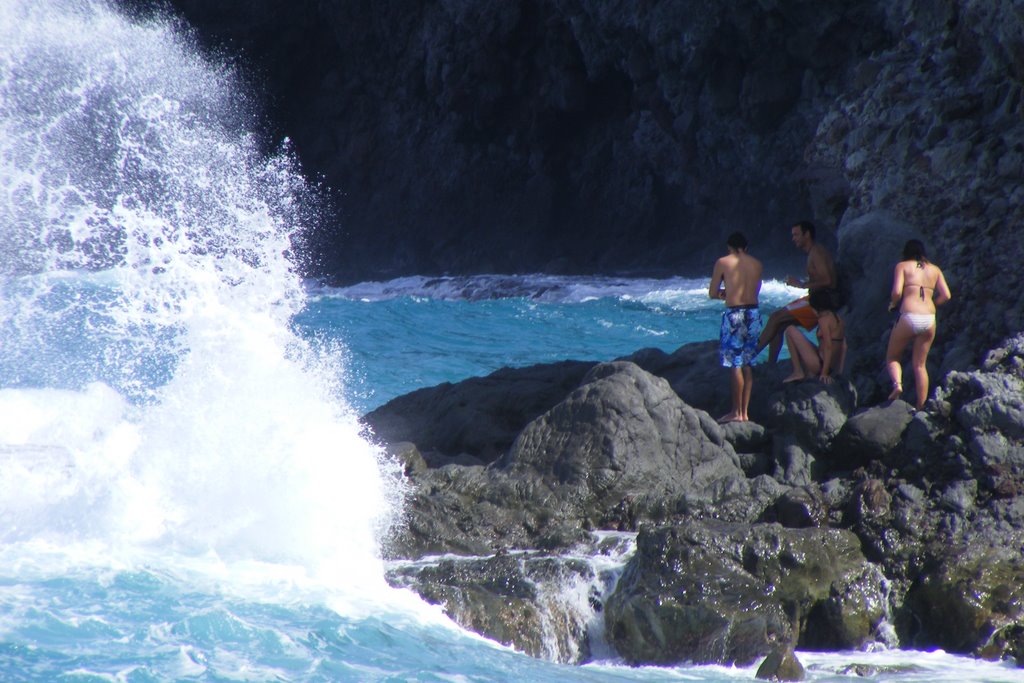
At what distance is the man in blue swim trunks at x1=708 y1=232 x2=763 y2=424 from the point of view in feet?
26.9

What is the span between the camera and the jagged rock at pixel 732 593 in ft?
19.2

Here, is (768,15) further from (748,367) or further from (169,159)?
(169,159)

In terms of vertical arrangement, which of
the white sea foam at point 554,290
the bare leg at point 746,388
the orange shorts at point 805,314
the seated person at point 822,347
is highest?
the white sea foam at point 554,290

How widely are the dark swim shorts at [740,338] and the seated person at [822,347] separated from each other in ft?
1.04

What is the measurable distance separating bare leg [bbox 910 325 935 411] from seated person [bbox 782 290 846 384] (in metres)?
0.62

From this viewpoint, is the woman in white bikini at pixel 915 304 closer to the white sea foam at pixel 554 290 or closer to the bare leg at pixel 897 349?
the bare leg at pixel 897 349

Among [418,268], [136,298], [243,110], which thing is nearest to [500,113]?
[418,268]

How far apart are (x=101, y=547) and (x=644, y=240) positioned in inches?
1016

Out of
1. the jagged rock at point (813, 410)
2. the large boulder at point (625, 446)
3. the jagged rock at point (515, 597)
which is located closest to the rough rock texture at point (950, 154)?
the jagged rock at point (813, 410)

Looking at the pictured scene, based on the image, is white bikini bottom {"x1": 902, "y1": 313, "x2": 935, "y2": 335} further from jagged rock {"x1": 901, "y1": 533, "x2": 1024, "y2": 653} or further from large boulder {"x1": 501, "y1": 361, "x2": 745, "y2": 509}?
jagged rock {"x1": 901, "y1": 533, "x2": 1024, "y2": 653}

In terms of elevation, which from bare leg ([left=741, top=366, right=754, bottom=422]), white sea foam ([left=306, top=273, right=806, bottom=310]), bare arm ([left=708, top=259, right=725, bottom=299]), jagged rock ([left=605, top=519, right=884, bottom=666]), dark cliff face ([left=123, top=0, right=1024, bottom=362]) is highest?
dark cliff face ([left=123, top=0, right=1024, bottom=362])

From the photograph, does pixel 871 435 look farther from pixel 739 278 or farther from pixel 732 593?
pixel 732 593

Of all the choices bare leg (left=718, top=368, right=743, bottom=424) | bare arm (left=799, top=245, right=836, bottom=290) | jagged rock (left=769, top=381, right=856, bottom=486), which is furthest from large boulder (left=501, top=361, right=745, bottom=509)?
bare arm (left=799, top=245, right=836, bottom=290)

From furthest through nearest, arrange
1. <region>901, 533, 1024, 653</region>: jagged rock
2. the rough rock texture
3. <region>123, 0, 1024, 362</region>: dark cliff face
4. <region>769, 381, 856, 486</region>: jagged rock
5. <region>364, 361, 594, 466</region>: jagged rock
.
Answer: <region>123, 0, 1024, 362</region>: dark cliff face < <region>364, 361, 594, 466</region>: jagged rock < the rough rock texture < <region>769, 381, 856, 486</region>: jagged rock < <region>901, 533, 1024, 653</region>: jagged rock
